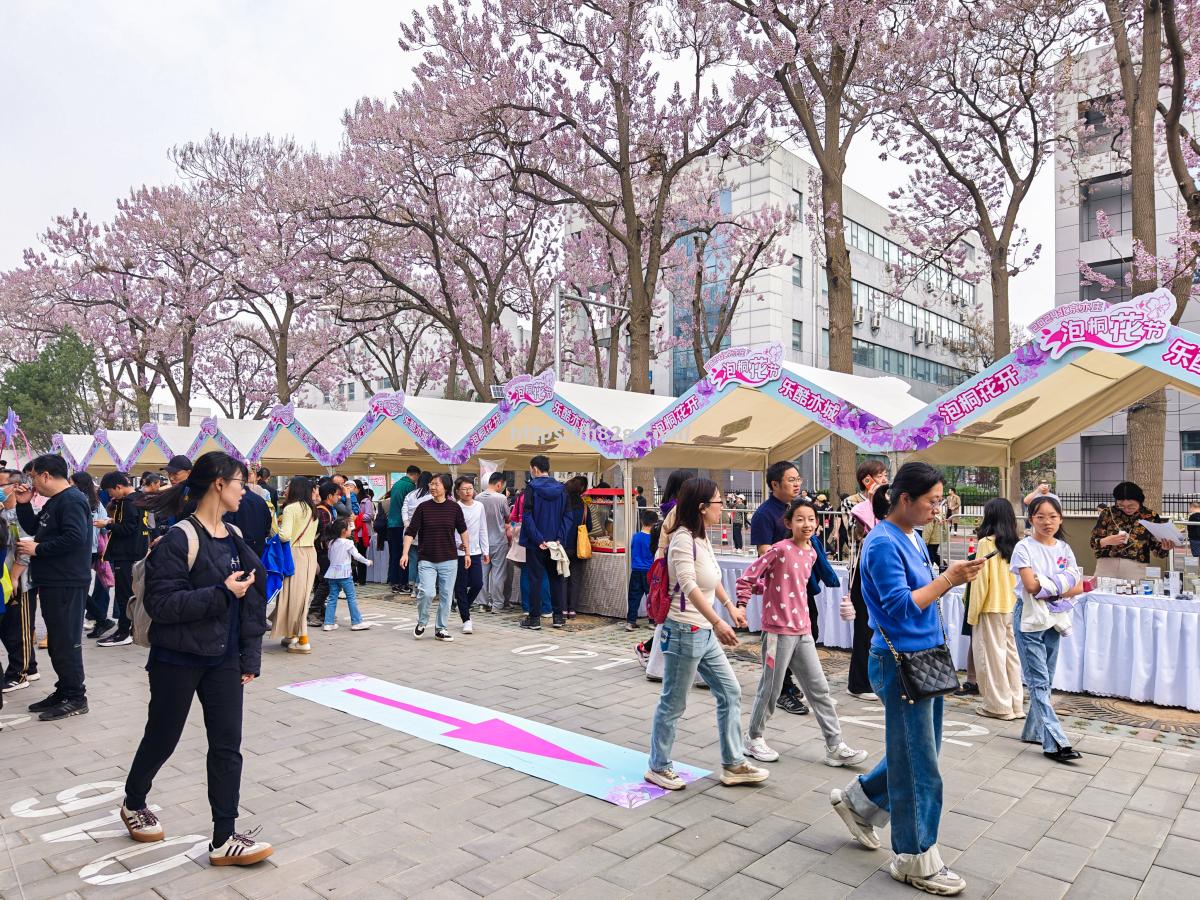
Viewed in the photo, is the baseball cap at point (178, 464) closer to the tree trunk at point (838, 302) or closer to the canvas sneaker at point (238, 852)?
the canvas sneaker at point (238, 852)

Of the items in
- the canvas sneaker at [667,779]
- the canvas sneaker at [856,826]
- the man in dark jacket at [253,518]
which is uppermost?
the man in dark jacket at [253,518]

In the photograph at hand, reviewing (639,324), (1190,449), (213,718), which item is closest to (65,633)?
(213,718)

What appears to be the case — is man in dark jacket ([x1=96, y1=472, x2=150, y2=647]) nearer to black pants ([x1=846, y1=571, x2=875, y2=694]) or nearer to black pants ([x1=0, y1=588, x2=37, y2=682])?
black pants ([x1=0, y1=588, x2=37, y2=682])

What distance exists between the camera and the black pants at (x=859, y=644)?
579cm

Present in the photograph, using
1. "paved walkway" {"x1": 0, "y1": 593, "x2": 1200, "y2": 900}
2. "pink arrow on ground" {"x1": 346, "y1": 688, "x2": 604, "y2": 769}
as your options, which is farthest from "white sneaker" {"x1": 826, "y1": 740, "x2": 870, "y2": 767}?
"pink arrow on ground" {"x1": 346, "y1": 688, "x2": 604, "y2": 769}

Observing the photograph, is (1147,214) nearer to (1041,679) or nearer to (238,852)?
(1041,679)

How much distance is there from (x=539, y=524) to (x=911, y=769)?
686 cm

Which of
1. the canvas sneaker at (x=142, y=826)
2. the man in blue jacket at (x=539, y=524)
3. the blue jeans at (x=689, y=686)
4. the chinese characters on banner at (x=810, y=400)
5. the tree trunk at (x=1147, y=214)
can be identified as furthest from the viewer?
the tree trunk at (x=1147, y=214)

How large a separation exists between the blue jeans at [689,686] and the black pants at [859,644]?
1592 mm

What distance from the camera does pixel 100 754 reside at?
5195 mm

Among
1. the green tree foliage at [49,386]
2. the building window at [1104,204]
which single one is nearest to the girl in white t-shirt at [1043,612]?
the building window at [1104,204]

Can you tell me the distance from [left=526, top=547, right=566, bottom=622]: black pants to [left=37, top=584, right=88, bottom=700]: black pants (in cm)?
480

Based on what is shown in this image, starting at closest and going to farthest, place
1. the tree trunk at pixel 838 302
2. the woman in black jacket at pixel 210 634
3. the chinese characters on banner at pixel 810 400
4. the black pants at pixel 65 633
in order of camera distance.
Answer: the woman in black jacket at pixel 210 634, the black pants at pixel 65 633, the chinese characters on banner at pixel 810 400, the tree trunk at pixel 838 302

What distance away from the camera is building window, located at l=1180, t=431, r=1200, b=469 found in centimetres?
2288
